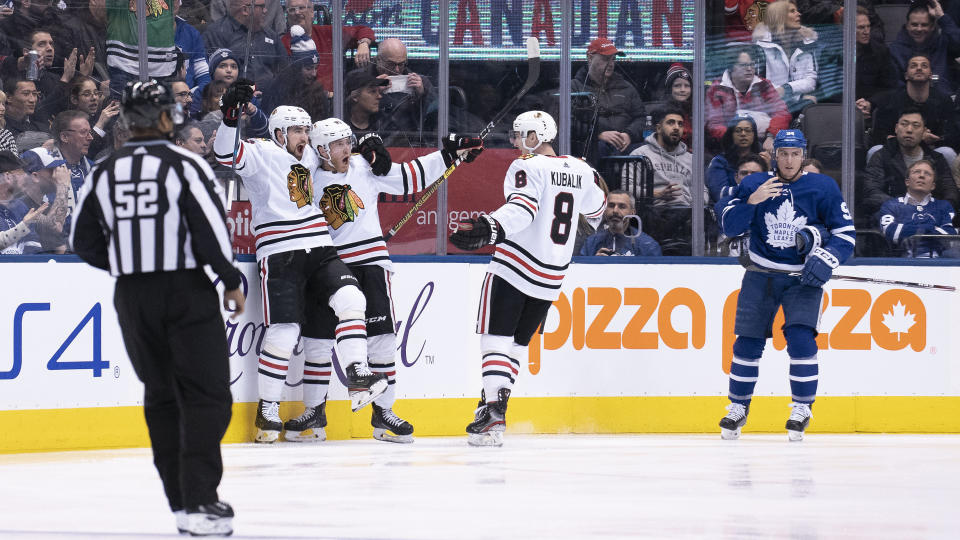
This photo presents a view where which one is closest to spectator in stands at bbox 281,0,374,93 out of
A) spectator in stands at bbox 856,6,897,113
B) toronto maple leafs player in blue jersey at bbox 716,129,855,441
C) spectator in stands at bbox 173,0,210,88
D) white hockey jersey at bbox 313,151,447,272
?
spectator in stands at bbox 173,0,210,88

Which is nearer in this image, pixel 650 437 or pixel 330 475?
pixel 330 475

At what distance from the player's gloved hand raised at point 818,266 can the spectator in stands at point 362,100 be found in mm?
2166

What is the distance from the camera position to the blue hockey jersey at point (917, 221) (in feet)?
23.4

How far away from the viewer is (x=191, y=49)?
6.63 m

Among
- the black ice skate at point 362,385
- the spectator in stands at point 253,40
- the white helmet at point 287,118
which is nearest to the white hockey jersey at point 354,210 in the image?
the white helmet at point 287,118

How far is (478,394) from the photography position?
6.52m

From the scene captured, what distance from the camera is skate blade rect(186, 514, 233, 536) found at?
3420 millimetres

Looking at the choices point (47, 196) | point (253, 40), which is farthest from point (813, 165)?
point (47, 196)

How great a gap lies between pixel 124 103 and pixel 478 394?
10.8 ft

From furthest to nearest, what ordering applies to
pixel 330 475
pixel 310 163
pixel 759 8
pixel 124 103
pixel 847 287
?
1. pixel 759 8
2. pixel 847 287
3. pixel 310 163
4. pixel 330 475
5. pixel 124 103

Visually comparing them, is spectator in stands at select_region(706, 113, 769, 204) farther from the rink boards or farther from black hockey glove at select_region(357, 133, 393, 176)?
black hockey glove at select_region(357, 133, 393, 176)

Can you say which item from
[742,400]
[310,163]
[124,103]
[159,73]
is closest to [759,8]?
[742,400]

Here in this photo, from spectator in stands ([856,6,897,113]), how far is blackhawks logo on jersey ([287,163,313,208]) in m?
3.01

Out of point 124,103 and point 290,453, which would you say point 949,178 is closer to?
point 290,453
